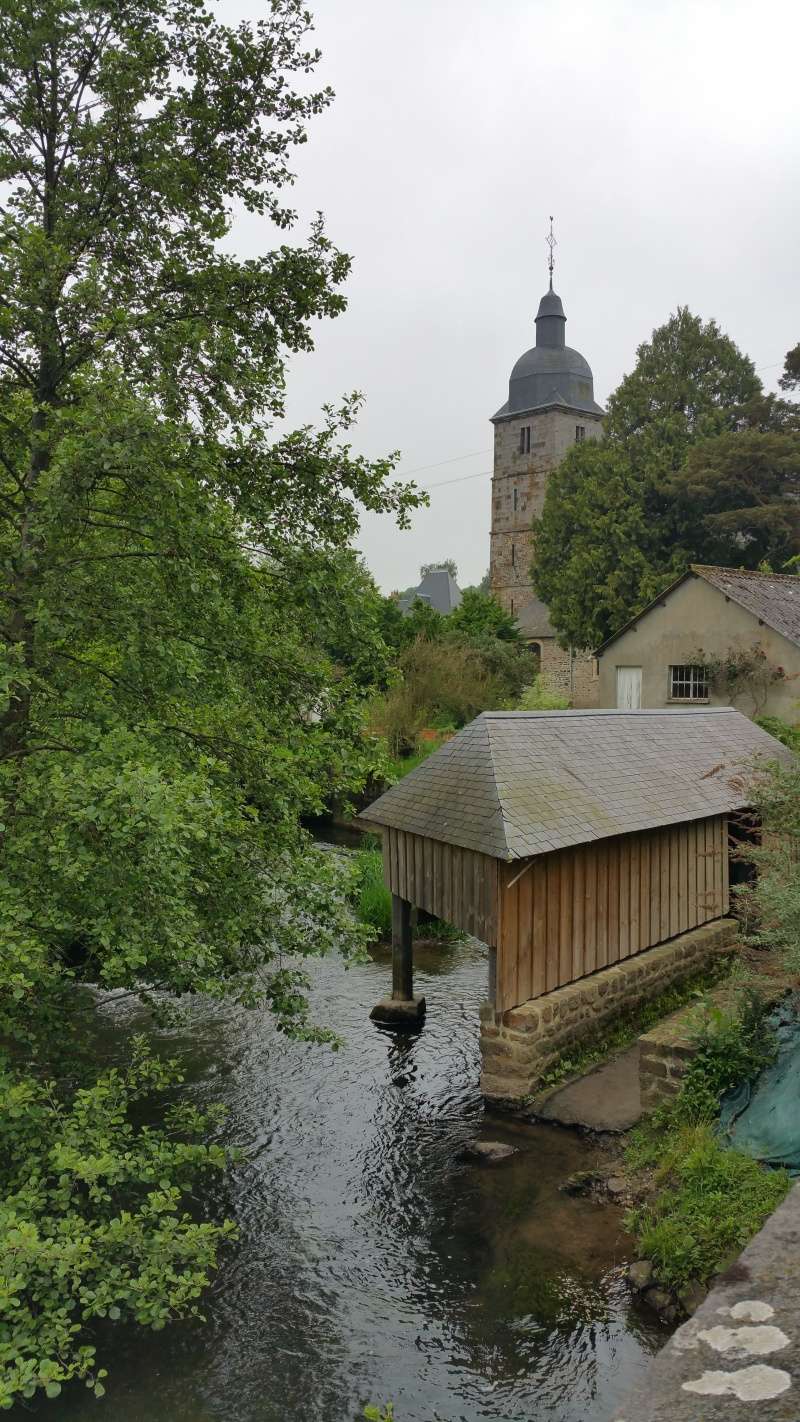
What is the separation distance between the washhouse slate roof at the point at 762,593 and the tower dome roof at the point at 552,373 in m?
29.5

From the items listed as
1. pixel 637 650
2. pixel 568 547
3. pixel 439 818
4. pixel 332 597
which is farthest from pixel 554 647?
pixel 332 597

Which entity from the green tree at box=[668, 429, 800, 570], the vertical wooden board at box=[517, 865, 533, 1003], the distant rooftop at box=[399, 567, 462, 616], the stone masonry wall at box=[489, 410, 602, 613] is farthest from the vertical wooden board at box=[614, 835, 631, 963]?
the distant rooftop at box=[399, 567, 462, 616]

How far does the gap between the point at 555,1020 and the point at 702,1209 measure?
9.48 ft

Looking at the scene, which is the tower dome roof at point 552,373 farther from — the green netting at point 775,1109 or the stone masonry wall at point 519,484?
the green netting at point 775,1109

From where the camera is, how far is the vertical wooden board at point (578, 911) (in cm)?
961

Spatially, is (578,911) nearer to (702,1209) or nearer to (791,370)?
(702,1209)

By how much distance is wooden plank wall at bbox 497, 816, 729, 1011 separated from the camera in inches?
349

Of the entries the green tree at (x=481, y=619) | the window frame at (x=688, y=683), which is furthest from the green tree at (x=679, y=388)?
the window frame at (x=688, y=683)

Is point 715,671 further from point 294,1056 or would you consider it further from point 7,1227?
point 7,1227

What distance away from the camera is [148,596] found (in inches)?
231

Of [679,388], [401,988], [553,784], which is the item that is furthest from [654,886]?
[679,388]

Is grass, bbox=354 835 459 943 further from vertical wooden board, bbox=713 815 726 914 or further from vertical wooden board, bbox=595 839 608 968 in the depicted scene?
vertical wooden board, bbox=595 839 608 968

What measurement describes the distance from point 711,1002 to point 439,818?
10.1 feet

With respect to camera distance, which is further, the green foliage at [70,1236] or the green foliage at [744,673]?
the green foliage at [744,673]
